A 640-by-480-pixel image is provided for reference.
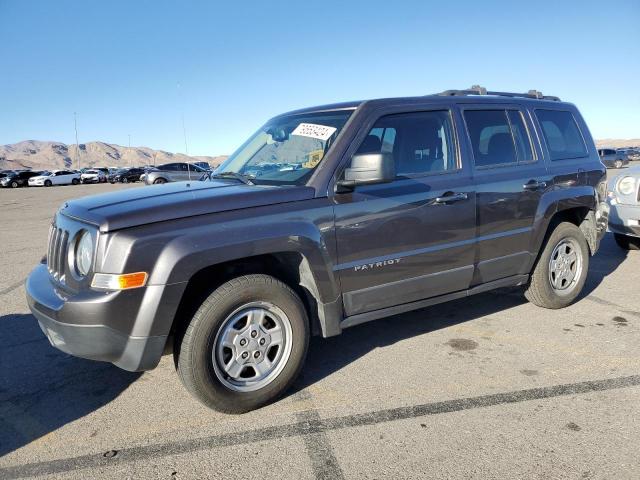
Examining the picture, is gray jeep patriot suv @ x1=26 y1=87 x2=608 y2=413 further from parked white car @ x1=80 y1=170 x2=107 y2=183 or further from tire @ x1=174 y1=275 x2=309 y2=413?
parked white car @ x1=80 y1=170 x2=107 y2=183

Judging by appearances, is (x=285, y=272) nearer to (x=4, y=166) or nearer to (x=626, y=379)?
(x=626, y=379)

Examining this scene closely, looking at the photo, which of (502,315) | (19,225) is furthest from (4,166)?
(502,315)

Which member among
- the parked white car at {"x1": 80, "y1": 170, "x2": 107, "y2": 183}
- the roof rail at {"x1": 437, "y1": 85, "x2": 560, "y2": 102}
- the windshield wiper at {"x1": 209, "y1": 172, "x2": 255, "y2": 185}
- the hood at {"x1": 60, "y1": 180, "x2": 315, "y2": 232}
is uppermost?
the roof rail at {"x1": 437, "y1": 85, "x2": 560, "y2": 102}

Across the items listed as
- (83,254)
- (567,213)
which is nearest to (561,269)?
(567,213)

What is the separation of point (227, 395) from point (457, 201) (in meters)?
2.18

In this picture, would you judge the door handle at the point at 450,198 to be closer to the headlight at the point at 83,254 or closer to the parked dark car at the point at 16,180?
the headlight at the point at 83,254

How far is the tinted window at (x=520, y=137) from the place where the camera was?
14.7ft

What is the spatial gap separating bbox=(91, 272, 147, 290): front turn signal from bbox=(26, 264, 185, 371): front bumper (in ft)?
0.11

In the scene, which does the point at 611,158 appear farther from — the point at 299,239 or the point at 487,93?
the point at 299,239

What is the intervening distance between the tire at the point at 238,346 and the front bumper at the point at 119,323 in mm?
186

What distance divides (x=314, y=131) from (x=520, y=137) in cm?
198

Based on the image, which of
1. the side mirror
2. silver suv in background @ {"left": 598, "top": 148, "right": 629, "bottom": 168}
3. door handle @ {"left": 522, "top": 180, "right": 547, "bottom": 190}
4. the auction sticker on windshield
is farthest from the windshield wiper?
silver suv in background @ {"left": 598, "top": 148, "right": 629, "bottom": 168}

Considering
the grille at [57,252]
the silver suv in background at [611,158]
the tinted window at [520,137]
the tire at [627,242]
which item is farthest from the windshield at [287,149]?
the tire at [627,242]

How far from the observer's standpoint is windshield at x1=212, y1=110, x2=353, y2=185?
11.7 ft
